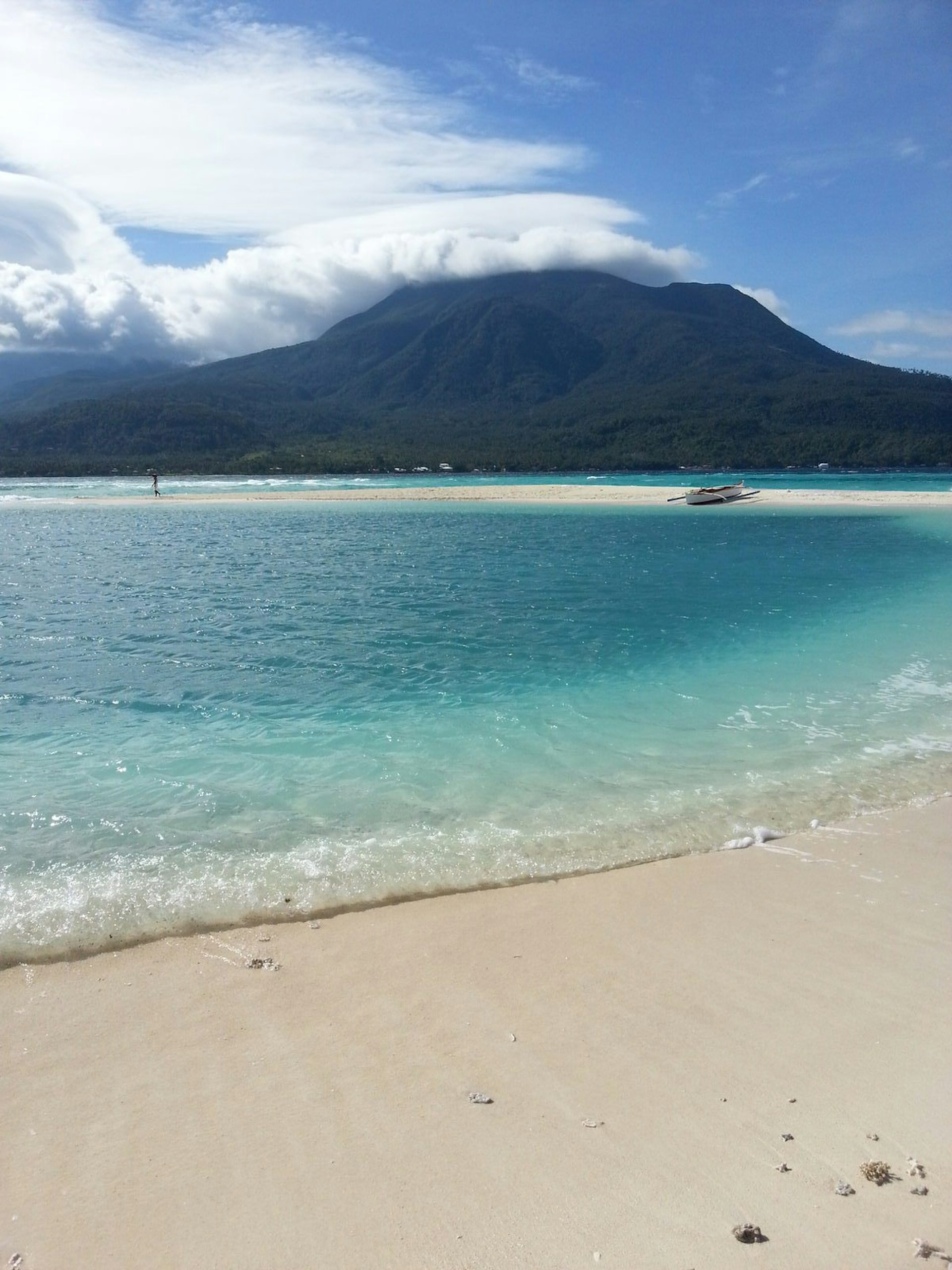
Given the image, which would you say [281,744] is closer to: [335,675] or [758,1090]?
[335,675]

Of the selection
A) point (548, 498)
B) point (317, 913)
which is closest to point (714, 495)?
point (548, 498)

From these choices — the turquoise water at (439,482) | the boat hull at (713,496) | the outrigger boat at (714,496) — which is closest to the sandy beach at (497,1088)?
the boat hull at (713,496)

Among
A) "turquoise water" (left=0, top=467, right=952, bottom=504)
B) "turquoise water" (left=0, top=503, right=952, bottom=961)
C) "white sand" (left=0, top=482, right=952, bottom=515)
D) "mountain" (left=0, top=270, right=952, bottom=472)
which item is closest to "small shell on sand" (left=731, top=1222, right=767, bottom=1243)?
"turquoise water" (left=0, top=503, right=952, bottom=961)

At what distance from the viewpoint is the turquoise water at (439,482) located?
84.4m

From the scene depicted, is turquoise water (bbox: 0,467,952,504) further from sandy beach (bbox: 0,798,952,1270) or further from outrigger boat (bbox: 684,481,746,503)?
sandy beach (bbox: 0,798,952,1270)

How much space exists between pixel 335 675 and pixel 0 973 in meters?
8.04

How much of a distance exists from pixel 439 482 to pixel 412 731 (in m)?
94.3

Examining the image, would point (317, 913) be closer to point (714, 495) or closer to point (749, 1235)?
point (749, 1235)

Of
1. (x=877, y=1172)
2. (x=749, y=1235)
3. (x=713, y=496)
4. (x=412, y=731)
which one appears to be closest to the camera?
(x=749, y=1235)

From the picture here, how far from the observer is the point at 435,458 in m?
128

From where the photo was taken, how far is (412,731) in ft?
34.1

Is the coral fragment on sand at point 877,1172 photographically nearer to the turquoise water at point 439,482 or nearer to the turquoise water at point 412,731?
the turquoise water at point 412,731

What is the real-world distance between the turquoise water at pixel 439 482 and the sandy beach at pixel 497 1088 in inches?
3022

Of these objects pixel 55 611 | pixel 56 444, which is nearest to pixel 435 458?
pixel 56 444
